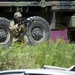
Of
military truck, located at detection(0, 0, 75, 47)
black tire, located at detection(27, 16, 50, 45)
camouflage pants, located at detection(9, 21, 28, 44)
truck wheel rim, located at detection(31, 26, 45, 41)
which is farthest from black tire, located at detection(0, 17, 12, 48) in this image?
truck wheel rim, located at detection(31, 26, 45, 41)

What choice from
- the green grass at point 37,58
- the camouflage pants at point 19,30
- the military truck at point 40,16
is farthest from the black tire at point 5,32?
the green grass at point 37,58

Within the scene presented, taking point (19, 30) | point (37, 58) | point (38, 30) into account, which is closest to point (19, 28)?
point (19, 30)

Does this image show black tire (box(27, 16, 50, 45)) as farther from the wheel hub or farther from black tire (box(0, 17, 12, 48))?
black tire (box(0, 17, 12, 48))

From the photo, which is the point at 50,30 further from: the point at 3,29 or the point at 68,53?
the point at 68,53

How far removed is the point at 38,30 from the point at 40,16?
114cm

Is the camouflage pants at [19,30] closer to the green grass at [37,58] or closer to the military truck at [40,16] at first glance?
the military truck at [40,16]

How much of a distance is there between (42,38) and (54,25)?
3.81ft

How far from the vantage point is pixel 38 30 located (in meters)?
13.7

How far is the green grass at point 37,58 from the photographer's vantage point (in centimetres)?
731

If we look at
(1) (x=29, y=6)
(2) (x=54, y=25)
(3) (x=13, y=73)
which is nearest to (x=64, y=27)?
(2) (x=54, y=25)

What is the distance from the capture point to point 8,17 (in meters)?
14.3

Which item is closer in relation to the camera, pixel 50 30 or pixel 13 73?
pixel 13 73

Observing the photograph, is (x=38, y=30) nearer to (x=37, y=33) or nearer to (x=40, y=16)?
(x=37, y=33)

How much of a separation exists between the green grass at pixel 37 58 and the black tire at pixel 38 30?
4890 millimetres
